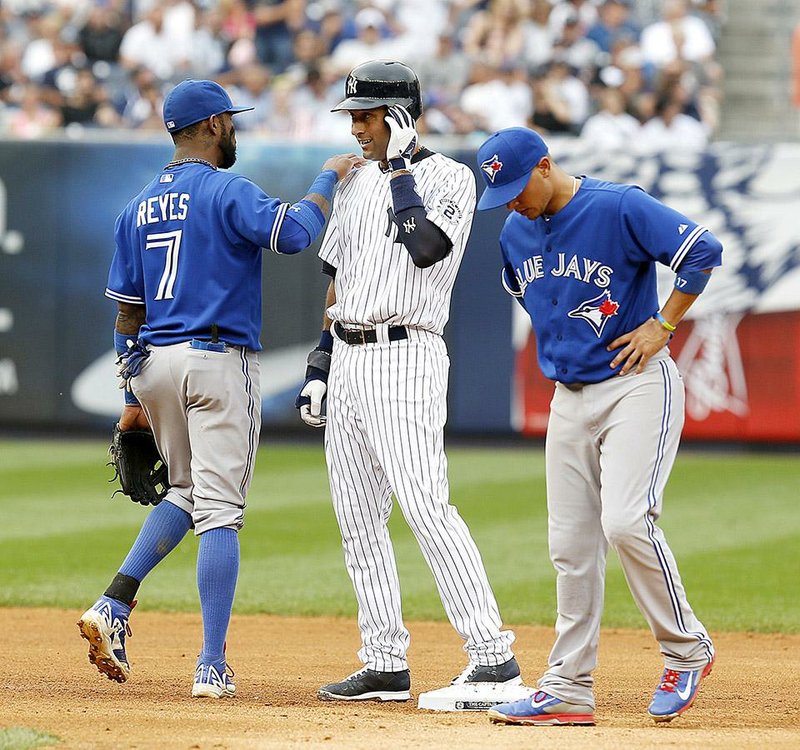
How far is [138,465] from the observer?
Answer: 16.8ft

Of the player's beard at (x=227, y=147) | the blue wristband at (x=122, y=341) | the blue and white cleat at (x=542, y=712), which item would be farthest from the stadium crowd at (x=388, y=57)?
the blue and white cleat at (x=542, y=712)

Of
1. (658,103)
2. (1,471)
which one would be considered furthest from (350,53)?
(1,471)

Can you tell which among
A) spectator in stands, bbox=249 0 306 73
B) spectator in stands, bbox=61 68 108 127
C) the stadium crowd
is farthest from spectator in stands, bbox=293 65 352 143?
spectator in stands, bbox=61 68 108 127

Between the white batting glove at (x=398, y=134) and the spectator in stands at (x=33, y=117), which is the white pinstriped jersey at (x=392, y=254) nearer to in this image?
the white batting glove at (x=398, y=134)

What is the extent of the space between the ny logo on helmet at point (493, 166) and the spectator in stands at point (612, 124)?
10.4 metres

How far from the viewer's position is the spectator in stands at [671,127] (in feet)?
48.3

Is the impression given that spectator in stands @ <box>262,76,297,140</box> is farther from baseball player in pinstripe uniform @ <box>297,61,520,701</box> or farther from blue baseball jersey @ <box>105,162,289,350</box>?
baseball player in pinstripe uniform @ <box>297,61,520,701</box>

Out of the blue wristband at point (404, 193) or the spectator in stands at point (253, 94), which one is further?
the spectator in stands at point (253, 94)

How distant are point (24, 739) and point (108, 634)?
0.81m

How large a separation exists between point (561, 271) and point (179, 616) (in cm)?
340

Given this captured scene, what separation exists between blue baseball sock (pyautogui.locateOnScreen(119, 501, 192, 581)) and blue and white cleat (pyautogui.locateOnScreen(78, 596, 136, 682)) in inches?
5.4

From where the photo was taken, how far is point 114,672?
4.73 meters

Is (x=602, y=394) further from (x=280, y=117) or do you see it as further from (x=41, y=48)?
(x=41, y=48)

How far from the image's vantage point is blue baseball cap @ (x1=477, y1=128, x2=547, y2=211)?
14.1 ft
